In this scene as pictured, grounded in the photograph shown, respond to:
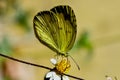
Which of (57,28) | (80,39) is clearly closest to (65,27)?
(57,28)

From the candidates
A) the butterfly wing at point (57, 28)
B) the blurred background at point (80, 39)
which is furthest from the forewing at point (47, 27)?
the blurred background at point (80, 39)

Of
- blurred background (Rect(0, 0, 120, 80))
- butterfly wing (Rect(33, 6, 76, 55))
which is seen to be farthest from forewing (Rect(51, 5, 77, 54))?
blurred background (Rect(0, 0, 120, 80))

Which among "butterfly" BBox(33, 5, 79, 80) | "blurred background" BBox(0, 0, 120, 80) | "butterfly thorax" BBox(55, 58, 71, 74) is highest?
"blurred background" BBox(0, 0, 120, 80)

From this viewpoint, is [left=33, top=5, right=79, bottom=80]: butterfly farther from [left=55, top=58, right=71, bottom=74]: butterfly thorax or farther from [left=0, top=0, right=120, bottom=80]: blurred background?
[left=0, top=0, right=120, bottom=80]: blurred background

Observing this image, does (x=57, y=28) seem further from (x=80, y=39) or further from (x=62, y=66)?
(x=80, y=39)

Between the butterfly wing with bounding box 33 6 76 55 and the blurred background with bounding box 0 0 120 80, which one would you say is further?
the blurred background with bounding box 0 0 120 80

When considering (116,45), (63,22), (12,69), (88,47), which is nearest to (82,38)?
(88,47)
